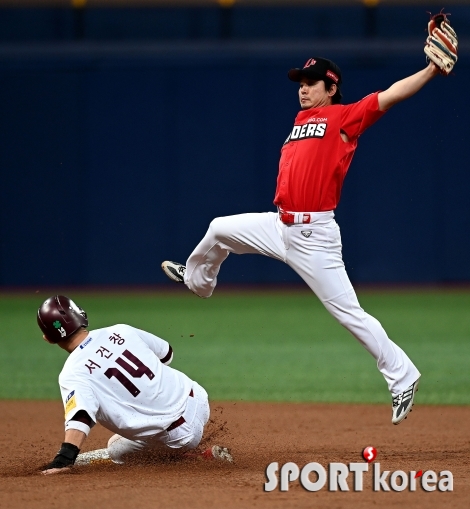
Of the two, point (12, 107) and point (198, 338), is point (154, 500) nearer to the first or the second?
point (198, 338)

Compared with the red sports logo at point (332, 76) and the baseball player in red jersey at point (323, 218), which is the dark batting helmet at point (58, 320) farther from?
the red sports logo at point (332, 76)

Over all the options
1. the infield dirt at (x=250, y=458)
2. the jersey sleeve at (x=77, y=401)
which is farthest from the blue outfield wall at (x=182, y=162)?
the jersey sleeve at (x=77, y=401)

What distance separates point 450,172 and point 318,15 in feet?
11.1

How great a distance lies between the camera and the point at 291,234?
5641 mm

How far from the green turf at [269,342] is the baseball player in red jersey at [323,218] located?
87.4 inches

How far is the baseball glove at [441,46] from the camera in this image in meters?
5.10

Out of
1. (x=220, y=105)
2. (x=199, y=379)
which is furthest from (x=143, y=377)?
(x=220, y=105)

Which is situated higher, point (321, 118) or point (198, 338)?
point (321, 118)

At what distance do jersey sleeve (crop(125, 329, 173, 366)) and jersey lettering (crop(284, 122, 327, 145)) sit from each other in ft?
5.00

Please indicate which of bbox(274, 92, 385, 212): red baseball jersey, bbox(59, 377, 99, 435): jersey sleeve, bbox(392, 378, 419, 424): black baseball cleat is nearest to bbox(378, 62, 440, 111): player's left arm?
bbox(274, 92, 385, 212): red baseball jersey

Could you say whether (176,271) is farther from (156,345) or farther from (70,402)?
(70,402)

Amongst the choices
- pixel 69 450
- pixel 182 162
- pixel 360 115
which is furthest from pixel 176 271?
pixel 182 162

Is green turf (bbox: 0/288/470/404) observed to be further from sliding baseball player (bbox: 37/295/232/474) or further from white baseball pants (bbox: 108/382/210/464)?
sliding baseball player (bbox: 37/295/232/474)

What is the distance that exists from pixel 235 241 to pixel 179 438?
1.38 m
